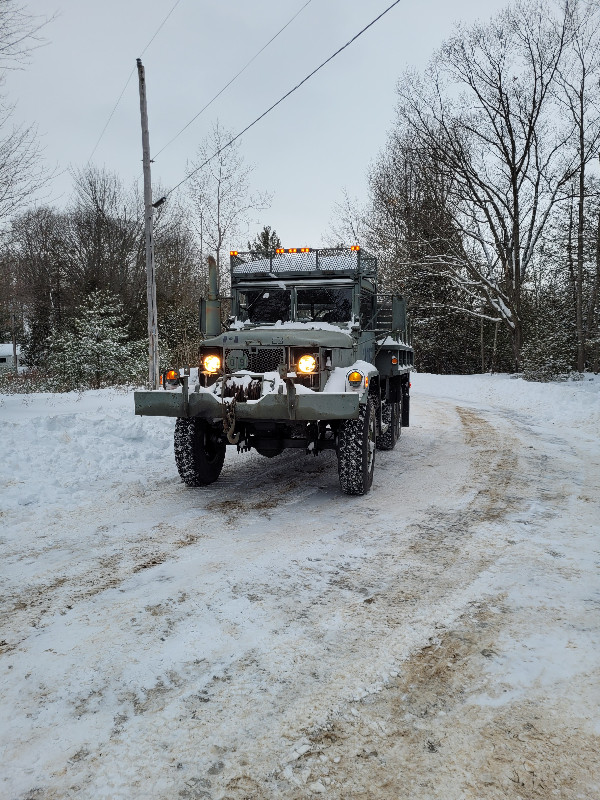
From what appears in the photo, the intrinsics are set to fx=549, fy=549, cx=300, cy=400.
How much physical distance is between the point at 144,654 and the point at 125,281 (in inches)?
1172

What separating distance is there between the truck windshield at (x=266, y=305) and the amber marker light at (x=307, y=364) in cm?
117

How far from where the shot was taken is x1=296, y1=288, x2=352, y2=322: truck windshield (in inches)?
269

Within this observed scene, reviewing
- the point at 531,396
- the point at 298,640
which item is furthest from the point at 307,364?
the point at 531,396

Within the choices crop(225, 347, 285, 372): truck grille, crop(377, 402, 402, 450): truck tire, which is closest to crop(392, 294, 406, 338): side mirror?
crop(377, 402, 402, 450): truck tire

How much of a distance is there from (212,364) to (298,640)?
3880 mm

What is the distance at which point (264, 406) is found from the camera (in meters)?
5.43

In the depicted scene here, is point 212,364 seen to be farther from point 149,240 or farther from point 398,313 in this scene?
point 149,240

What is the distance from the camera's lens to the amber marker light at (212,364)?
623cm

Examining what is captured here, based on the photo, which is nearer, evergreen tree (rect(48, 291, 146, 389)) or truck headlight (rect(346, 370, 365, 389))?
truck headlight (rect(346, 370, 365, 389))

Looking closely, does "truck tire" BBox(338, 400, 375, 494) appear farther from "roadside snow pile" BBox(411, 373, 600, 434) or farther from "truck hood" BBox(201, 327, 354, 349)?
"roadside snow pile" BBox(411, 373, 600, 434)

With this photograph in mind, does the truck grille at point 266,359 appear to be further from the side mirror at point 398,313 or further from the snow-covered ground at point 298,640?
the side mirror at point 398,313

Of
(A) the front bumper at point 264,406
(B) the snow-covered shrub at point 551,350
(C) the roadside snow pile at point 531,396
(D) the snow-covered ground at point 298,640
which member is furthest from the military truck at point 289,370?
(B) the snow-covered shrub at point 551,350

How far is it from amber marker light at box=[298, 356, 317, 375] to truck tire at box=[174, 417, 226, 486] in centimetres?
131

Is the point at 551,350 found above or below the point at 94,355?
above
